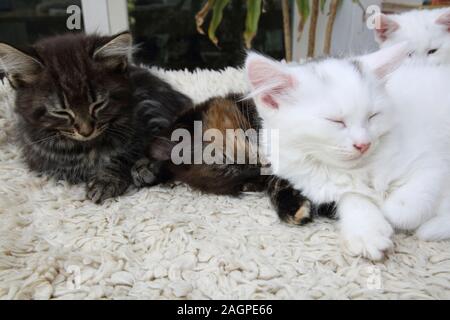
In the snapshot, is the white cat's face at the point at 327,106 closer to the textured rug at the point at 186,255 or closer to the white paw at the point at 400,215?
the white paw at the point at 400,215

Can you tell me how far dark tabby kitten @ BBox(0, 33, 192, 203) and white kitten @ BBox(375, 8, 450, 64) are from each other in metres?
0.90

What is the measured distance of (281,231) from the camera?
102 cm

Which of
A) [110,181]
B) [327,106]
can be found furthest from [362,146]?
[110,181]

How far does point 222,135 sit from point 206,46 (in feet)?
5.70

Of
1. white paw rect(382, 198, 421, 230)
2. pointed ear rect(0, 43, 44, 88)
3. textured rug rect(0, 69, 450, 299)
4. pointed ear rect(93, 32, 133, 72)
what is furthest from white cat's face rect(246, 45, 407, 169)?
pointed ear rect(0, 43, 44, 88)

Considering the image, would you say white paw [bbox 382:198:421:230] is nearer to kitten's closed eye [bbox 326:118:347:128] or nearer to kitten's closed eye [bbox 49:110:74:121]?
kitten's closed eye [bbox 326:118:347:128]

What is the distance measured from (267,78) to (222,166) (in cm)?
36

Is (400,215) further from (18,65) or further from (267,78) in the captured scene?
(18,65)

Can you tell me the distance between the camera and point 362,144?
90 centimetres

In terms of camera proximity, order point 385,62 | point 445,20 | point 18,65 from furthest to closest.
→ point 445,20 → point 18,65 → point 385,62

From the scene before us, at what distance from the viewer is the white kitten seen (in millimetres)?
1421

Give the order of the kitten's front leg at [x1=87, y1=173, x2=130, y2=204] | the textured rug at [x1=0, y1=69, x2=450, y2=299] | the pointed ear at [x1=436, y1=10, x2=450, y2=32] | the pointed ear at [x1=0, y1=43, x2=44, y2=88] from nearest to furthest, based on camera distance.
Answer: the textured rug at [x1=0, y1=69, x2=450, y2=299] → the pointed ear at [x1=0, y1=43, x2=44, y2=88] → the kitten's front leg at [x1=87, y1=173, x2=130, y2=204] → the pointed ear at [x1=436, y1=10, x2=450, y2=32]

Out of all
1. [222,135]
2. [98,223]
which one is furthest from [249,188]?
[98,223]
